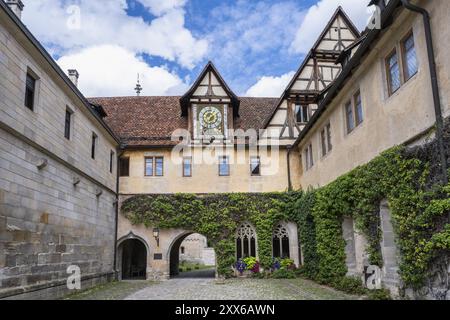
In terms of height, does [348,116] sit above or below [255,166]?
above

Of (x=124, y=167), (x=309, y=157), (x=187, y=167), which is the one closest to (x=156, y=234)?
(x=187, y=167)

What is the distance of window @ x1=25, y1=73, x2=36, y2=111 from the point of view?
10.9 m

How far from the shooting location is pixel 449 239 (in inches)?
291

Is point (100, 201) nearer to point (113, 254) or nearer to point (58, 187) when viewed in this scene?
point (113, 254)

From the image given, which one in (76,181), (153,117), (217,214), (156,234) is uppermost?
(153,117)

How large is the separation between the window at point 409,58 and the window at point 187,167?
12.6m

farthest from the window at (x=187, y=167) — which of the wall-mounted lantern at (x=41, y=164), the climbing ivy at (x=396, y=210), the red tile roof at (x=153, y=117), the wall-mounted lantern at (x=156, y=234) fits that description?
the wall-mounted lantern at (x=41, y=164)

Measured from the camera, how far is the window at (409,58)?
9.10m

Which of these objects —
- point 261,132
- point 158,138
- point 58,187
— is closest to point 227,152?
point 261,132

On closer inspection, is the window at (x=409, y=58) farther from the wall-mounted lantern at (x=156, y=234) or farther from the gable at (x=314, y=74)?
the wall-mounted lantern at (x=156, y=234)

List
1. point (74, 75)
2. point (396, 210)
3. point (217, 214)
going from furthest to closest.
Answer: point (217, 214) → point (74, 75) → point (396, 210)

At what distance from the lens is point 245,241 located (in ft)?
64.5

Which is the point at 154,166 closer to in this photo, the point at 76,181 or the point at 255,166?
the point at 255,166

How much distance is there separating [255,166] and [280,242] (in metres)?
3.92
